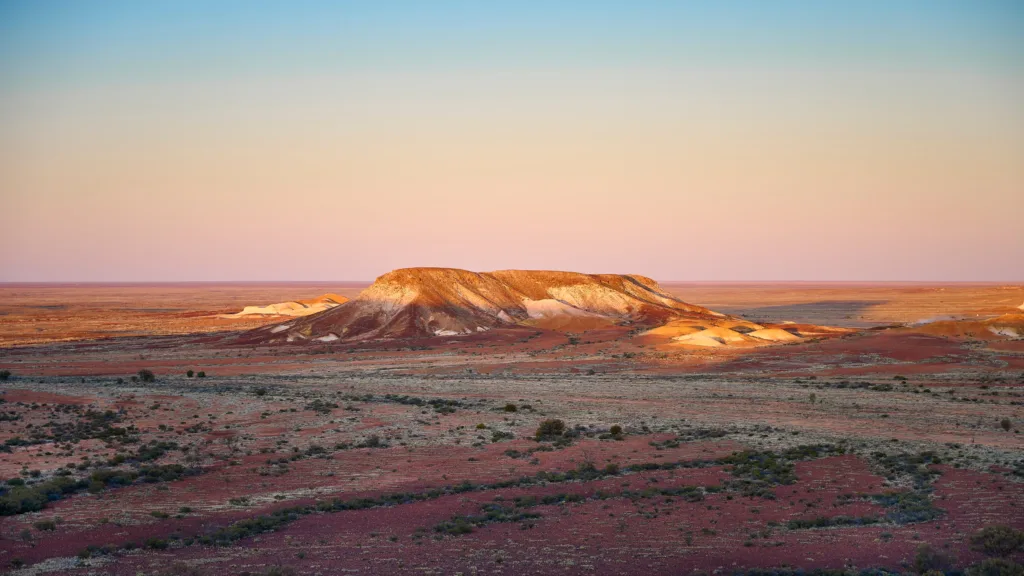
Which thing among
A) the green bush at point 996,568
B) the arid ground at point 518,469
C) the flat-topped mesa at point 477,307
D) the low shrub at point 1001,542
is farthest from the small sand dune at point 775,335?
the green bush at point 996,568

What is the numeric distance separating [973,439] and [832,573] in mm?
16515

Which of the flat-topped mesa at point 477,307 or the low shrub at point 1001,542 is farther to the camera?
the flat-topped mesa at point 477,307

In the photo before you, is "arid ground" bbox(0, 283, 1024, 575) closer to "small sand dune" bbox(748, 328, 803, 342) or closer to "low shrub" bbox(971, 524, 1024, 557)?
"low shrub" bbox(971, 524, 1024, 557)

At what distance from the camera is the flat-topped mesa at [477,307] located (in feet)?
249

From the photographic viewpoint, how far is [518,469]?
23141mm

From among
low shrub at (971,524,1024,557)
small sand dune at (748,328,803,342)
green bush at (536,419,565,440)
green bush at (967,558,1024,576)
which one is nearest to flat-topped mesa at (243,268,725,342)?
small sand dune at (748,328,803,342)

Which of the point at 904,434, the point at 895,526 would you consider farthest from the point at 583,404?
the point at 895,526

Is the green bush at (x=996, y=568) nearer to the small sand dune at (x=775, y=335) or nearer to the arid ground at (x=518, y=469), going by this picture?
the arid ground at (x=518, y=469)

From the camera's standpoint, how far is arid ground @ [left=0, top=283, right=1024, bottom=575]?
14.9m

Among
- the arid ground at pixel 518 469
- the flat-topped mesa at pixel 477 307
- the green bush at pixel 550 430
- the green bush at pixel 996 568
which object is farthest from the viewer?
the flat-topped mesa at pixel 477 307

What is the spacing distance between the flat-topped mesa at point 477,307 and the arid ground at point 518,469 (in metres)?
22.3

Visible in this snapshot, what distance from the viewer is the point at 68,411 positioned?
3459 cm

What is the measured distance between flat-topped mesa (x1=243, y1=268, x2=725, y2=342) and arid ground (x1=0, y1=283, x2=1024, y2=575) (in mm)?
22324

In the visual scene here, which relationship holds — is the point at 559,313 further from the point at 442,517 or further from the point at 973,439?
the point at 442,517
